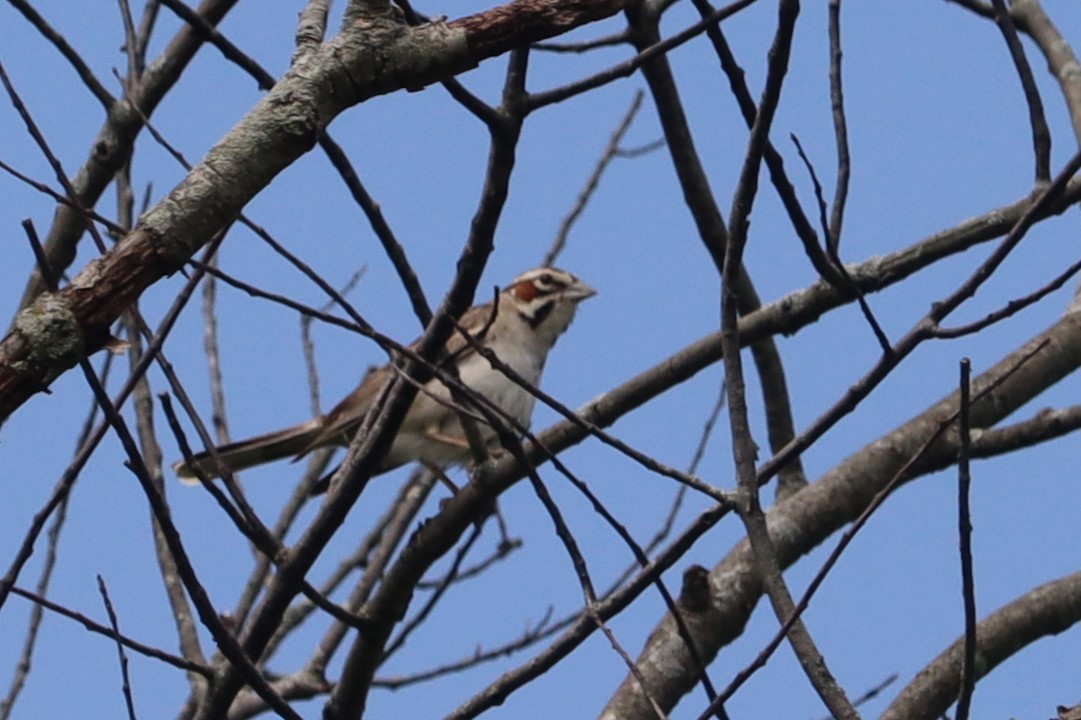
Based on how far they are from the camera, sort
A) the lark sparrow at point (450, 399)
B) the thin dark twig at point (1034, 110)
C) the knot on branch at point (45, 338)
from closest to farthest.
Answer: the knot on branch at point (45, 338) → the thin dark twig at point (1034, 110) → the lark sparrow at point (450, 399)

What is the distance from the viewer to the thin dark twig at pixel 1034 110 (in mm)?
4129

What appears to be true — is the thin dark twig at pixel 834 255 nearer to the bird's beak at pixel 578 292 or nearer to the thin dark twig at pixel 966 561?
the thin dark twig at pixel 966 561

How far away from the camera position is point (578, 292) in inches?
332

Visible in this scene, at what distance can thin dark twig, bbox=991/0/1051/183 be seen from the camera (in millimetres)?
4129

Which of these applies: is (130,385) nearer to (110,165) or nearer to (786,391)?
(110,165)

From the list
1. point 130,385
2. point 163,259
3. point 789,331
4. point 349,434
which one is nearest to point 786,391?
point 789,331

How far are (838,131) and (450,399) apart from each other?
357cm

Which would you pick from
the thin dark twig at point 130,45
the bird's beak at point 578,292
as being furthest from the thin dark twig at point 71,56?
the bird's beak at point 578,292

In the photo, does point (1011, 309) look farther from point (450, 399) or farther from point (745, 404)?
point (450, 399)

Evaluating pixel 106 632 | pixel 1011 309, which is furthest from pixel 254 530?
pixel 1011 309

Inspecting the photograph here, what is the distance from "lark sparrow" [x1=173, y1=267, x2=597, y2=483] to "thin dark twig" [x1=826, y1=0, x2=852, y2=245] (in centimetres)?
333

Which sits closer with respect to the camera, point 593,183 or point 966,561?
point 966,561

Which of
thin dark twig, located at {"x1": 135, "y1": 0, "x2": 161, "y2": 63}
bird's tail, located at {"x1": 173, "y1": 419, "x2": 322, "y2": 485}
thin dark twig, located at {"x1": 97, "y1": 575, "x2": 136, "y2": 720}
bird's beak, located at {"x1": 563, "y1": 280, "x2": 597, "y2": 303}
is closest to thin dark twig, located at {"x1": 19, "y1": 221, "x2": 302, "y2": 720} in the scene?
thin dark twig, located at {"x1": 97, "y1": 575, "x2": 136, "y2": 720}

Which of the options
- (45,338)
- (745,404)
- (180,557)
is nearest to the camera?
(45,338)
